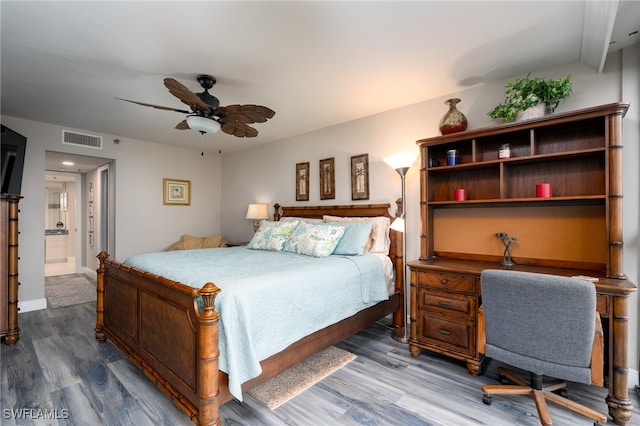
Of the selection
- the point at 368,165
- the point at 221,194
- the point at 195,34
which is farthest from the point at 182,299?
the point at 221,194

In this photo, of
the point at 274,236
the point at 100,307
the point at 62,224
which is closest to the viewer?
the point at 100,307

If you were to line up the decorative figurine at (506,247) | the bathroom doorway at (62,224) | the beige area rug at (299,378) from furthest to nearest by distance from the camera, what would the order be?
the bathroom doorway at (62,224)
the decorative figurine at (506,247)
the beige area rug at (299,378)

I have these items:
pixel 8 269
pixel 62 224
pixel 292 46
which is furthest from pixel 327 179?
pixel 62 224

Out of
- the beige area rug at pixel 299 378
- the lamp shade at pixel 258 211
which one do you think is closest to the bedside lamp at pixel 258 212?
the lamp shade at pixel 258 211

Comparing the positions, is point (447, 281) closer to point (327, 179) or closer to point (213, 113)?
point (327, 179)

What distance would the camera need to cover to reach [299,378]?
2309mm

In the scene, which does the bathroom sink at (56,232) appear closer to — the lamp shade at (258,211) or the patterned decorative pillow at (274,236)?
Answer: the lamp shade at (258,211)

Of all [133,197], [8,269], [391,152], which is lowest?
[8,269]

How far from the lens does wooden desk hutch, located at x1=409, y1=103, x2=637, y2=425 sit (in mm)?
1950

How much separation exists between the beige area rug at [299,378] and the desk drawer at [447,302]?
81 cm

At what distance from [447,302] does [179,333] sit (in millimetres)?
2005

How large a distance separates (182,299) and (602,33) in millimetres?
3124

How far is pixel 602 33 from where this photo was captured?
6.31 ft

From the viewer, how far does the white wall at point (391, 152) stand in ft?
7.18
